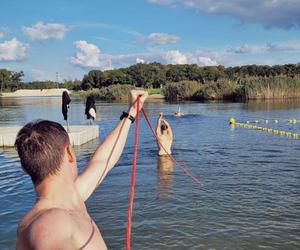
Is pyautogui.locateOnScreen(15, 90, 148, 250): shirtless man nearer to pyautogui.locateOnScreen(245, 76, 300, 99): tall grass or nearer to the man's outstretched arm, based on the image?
the man's outstretched arm

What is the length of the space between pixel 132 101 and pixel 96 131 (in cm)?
1974

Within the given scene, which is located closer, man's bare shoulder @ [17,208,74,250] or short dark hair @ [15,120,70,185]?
man's bare shoulder @ [17,208,74,250]

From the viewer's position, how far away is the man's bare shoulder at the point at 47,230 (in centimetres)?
208

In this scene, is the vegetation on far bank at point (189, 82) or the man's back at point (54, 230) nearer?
the man's back at point (54, 230)

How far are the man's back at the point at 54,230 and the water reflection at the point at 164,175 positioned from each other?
8.65 meters

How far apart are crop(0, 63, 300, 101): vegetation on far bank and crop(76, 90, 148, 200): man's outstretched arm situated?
51161mm

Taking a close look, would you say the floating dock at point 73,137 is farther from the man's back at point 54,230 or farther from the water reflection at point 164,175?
the man's back at point 54,230

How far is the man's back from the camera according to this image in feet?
6.86

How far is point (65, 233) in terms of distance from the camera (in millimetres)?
2137

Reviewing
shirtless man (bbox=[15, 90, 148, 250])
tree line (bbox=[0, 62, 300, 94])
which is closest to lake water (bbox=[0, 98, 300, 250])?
shirtless man (bbox=[15, 90, 148, 250])

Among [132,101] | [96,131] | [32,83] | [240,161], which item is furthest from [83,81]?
[132,101]

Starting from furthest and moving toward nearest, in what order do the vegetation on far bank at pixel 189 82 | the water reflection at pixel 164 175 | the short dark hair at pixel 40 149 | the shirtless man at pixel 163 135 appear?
the vegetation on far bank at pixel 189 82, the shirtless man at pixel 163 135, the water reflection at pixel 164 175, the short dark hair at pixel 40 149

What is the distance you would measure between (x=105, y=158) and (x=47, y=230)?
4.77 feet

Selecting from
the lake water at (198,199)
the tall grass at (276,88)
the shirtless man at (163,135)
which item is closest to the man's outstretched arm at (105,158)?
the lake water at (198,199)
